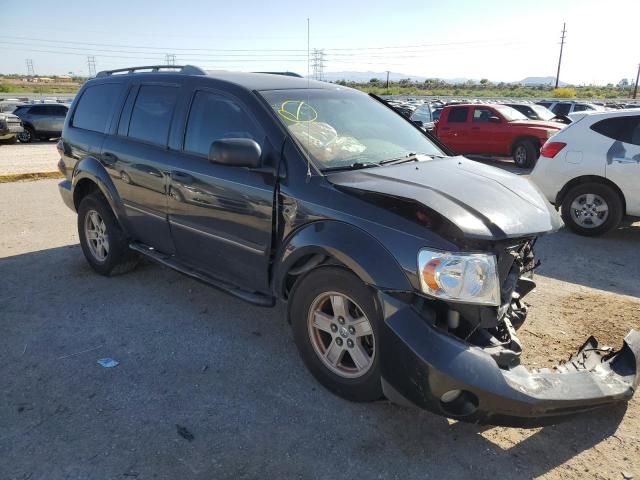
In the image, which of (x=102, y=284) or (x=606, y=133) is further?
(x=606, y=133)

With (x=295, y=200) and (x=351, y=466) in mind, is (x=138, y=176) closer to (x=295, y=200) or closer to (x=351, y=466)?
(x=295, y=200)

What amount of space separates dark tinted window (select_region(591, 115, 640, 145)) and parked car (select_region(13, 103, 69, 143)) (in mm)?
20564

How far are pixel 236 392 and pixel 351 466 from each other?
3.12ft

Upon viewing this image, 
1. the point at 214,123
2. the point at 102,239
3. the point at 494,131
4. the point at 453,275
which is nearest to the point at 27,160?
the point at 102,239

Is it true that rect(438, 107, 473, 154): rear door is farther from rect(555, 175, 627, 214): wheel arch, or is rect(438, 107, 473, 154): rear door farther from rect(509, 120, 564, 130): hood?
rect(555, 175, 627, 214): wheel arch

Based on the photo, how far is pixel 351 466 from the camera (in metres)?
2.59

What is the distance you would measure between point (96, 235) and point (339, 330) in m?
3.32

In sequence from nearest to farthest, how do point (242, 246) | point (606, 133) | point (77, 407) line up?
point (77, 407) < point (242, 246) < point (606, 133)

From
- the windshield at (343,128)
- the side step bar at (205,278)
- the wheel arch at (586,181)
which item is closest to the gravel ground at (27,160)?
the side step bar at (205,278)

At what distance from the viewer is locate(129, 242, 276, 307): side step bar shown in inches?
140

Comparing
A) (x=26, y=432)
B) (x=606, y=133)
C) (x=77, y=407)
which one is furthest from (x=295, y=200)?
(x=606, y=133)

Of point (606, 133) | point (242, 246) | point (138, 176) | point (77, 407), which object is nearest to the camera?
point (77, 407)

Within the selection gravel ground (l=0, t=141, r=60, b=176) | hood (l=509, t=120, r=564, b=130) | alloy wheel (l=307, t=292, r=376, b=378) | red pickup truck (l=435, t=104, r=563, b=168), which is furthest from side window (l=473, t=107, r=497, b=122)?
alloy wheel (l=307, t=292, r=376, b=378)

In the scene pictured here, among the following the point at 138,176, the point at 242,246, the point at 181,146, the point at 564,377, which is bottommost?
the point at 564,377
